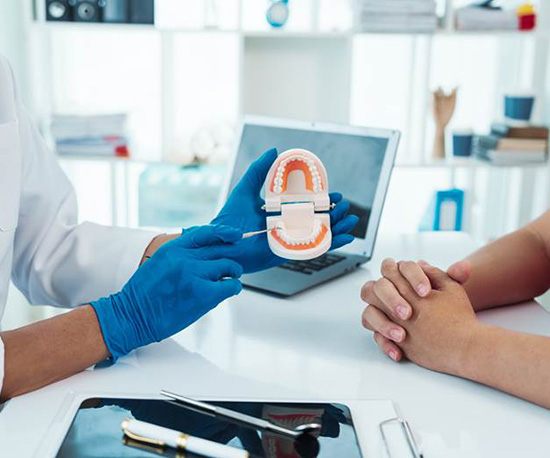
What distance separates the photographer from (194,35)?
124 inches

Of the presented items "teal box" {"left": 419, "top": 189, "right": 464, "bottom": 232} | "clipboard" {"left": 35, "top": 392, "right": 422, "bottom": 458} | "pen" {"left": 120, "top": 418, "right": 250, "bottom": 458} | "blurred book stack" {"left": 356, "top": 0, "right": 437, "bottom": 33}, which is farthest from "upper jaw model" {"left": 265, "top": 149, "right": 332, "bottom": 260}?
"blurred book stack" {"left": 356, "top": 0, "right": 437, "bottom": 33}

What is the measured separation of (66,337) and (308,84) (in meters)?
2.34

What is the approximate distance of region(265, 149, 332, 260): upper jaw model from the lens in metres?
1.11

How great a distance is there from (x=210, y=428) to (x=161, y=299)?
0.26m

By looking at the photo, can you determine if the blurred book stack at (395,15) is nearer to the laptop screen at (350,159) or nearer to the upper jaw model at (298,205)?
the laptop screen at (350,159)

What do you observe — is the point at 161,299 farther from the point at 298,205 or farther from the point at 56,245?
the point at 56,245

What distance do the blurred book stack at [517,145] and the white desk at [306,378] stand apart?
5.79 ft

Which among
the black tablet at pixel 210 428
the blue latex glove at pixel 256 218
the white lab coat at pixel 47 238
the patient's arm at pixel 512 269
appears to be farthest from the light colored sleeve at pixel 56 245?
the patient's arm at pixel 512 269

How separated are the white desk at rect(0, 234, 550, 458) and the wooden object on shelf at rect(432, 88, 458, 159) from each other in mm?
1816

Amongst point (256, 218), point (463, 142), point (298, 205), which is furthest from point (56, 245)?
point (463, 142)

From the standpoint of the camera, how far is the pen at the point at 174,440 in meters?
0.79

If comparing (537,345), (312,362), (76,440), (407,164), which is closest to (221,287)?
(312,362)

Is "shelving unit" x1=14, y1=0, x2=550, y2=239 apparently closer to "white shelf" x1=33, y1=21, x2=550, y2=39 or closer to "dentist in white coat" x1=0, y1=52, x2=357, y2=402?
"white shelf" x1=33, y1=21, x2=550, y2=39

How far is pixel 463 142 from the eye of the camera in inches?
119
